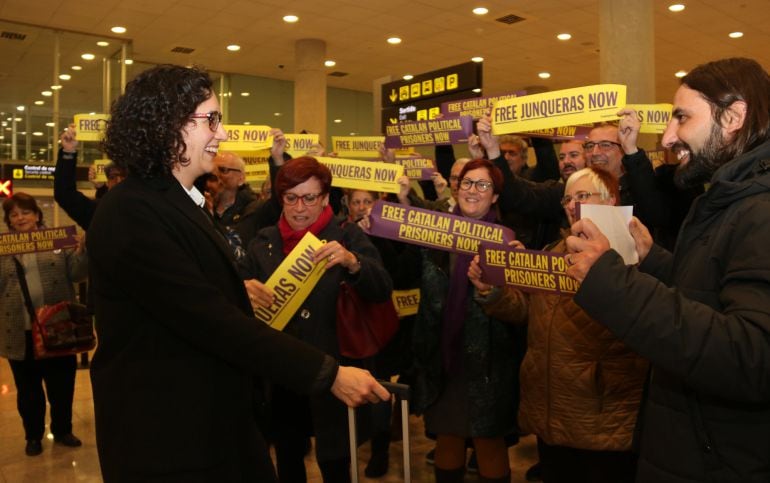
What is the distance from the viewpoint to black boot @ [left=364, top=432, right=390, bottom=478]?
4.30 meters

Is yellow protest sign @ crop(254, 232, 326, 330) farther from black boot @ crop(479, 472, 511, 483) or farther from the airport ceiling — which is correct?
the airport ceiling

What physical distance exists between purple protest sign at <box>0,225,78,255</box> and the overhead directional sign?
3.46 metres

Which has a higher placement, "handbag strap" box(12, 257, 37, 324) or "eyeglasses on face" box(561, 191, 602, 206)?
"eyeglasses on face" box(561, 191, 602, 206)

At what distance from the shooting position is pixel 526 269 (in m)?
2.51

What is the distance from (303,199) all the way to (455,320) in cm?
93

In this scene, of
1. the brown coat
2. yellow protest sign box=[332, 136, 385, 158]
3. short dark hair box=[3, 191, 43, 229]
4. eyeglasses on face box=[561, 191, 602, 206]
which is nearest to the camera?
the brown coat

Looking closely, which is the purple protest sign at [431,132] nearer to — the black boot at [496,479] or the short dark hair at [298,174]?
the short dark hair at [298,174]

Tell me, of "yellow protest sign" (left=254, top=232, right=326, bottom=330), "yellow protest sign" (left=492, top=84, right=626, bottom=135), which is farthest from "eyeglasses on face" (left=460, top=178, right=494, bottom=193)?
"yellow protest sign" (left=254, top=232, right=326, bottom=330)

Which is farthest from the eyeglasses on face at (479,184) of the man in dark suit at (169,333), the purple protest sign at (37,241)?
the purple protest sign at (37,241)

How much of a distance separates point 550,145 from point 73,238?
3420mm

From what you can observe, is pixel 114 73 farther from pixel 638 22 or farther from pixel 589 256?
pixel 589 256

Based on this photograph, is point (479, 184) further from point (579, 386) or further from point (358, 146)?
point (358, 146)

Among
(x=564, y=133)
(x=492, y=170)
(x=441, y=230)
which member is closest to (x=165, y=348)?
(x=441, y=230)

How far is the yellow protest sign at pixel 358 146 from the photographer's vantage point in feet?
16.9
